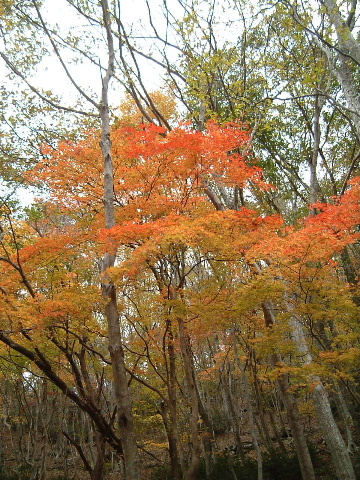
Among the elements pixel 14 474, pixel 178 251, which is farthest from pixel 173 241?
pixel 14 474

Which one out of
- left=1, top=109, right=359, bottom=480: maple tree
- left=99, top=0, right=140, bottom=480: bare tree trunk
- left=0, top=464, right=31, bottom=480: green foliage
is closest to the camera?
left=99, top=0, right=140, bottom=480: bare tree trunk

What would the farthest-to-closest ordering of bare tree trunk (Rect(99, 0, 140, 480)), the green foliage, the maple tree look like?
1. the green foliage
2. the maple tree
3. bare tree trunk (Rect(99, 0, 140, 480))

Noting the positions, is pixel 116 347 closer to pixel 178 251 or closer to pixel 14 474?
pixel 178 251

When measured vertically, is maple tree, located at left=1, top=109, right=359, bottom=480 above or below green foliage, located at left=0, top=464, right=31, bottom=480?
above

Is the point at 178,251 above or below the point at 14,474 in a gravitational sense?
above

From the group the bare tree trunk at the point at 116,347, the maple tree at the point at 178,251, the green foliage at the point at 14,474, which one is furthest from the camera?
the green foliage at the point at 14,474

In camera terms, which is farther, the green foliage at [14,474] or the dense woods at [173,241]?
the green foliage at [14,474]

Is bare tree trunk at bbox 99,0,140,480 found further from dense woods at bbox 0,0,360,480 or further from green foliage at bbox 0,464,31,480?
green foliage at bbox 0,464,31,480

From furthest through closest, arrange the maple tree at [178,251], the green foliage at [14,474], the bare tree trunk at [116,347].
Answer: the green foliage at [14,474] < the maple tree at [178,251] < the bare tree trunk at [116,347]

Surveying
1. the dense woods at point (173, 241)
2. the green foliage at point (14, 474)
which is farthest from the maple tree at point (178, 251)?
the green foliage at point (14, 474)

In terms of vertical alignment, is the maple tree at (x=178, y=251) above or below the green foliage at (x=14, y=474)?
above

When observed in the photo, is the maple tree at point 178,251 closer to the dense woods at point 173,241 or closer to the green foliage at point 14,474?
the dense woods at point 173,241

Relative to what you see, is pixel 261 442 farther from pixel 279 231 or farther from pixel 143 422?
pixel 279 231

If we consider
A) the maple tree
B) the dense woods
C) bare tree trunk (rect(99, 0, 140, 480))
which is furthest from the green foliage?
bare tree trunk (rect(99, 0, 140, 480))
